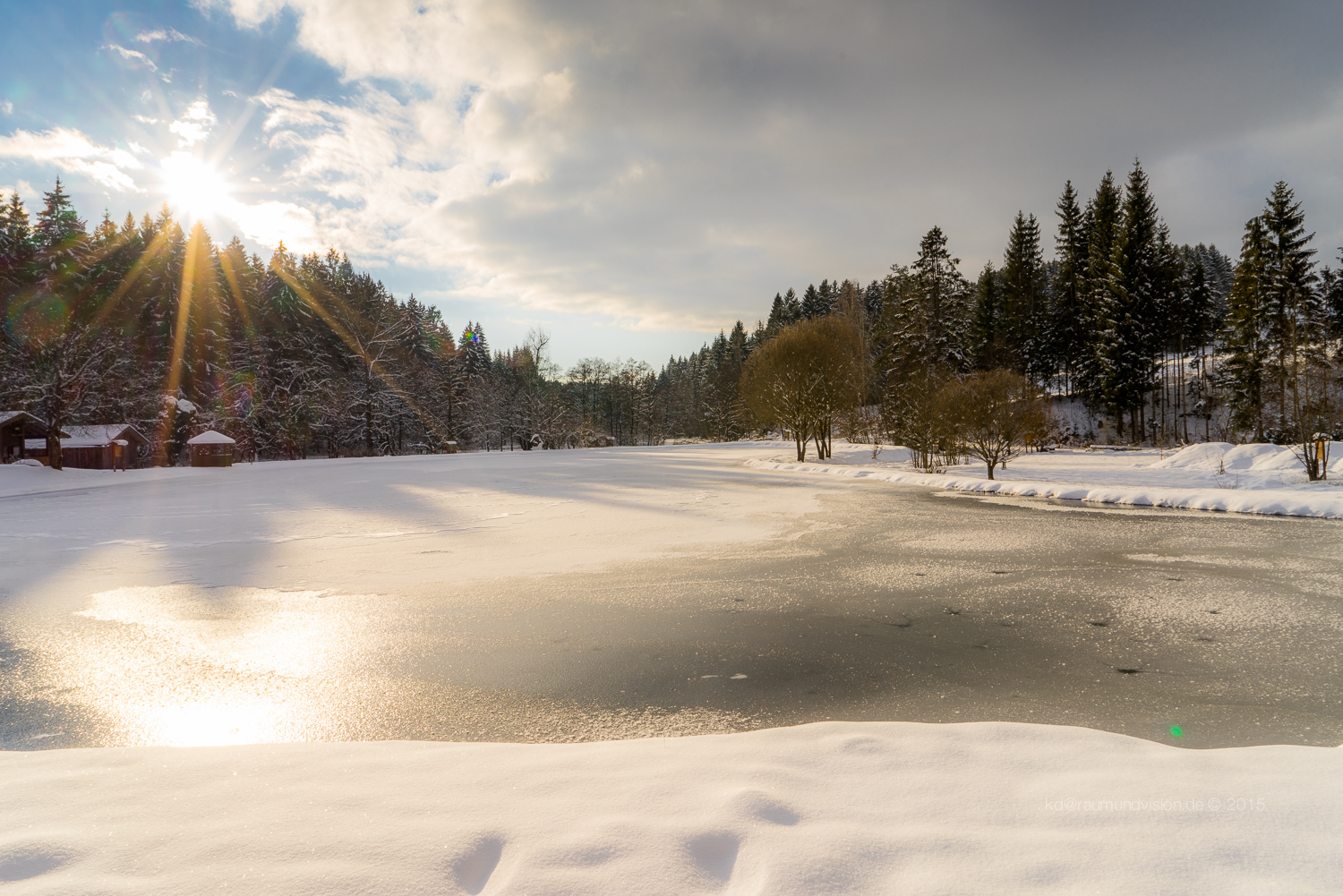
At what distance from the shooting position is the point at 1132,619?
6.26 metres

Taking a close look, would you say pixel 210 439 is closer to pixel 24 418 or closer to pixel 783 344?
pixel 24 418

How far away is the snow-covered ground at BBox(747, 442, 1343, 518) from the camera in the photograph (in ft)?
46.8

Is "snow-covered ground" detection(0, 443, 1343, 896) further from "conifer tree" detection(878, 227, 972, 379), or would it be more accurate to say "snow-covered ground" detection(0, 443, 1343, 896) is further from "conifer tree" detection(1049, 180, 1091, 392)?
"conifer tree" detection(1049, 180, 1091, 392)

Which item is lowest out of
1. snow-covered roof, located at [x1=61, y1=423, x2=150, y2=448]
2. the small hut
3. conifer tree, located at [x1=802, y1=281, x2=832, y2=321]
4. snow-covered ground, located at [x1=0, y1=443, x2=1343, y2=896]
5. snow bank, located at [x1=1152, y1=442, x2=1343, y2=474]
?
snow-covered ground, located at [x1=0, y1=443, x2=1343, y2=896]

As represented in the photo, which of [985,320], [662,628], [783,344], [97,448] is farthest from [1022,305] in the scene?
[97,448]

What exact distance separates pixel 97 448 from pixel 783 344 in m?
41.6

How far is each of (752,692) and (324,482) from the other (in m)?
25.1

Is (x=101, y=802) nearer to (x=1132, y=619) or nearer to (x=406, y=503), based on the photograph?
(x=1132, y=619)

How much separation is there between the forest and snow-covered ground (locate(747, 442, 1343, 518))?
284 centimetres

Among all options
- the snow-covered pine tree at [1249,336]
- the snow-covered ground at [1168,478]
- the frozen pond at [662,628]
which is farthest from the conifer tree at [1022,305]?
the frozen pond at [662,628]

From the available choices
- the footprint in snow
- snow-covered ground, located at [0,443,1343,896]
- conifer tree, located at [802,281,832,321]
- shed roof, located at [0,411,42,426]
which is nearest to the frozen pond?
snow-covered ground, located at [0,443,1343,896]

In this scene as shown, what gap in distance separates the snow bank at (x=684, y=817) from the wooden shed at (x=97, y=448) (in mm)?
45276

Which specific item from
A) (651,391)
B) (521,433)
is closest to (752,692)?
(521,433)

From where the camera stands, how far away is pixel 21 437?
3541 centimetres
